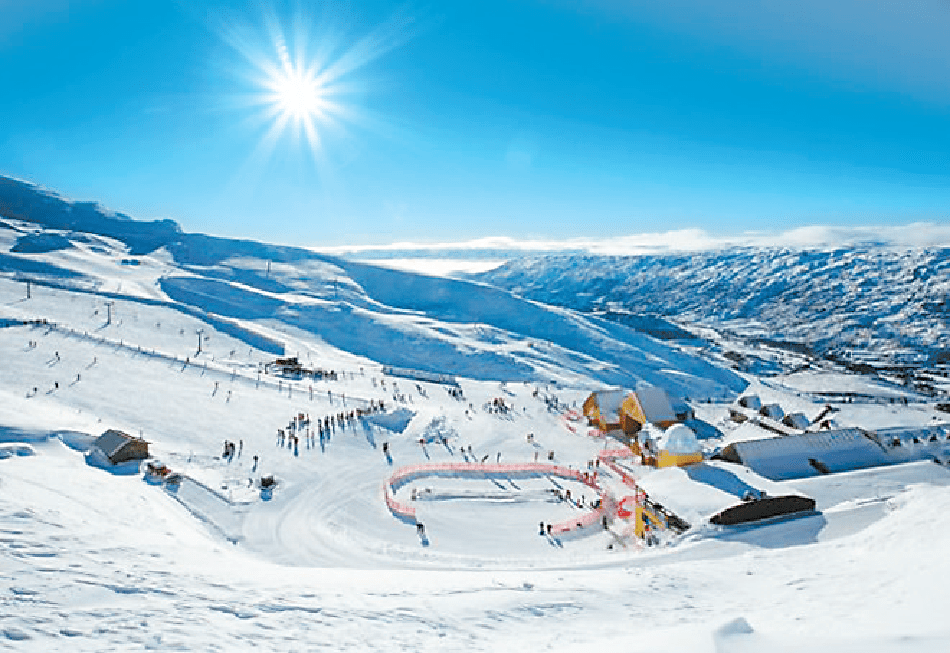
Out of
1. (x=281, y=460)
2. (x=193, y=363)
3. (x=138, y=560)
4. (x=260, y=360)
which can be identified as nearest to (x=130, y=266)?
(x=260, y=360)

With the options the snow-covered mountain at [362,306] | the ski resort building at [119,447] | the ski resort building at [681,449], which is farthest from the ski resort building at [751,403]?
the ski resort building at [119,447]

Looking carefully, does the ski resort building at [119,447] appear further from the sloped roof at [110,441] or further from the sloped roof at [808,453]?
the sloped roof at [808,453]

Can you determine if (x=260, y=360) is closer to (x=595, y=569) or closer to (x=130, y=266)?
(x=595, y=569)

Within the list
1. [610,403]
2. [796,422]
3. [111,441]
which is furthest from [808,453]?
[111,441]

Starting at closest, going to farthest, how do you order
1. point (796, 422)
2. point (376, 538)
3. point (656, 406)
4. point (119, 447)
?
point (376, 538) < point (119, 447) < point (656, 406) < point (796, 422)

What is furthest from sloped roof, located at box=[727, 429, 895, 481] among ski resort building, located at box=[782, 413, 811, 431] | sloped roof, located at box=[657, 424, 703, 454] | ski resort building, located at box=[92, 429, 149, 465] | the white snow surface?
ski resort building, located at box=[92, 429, 149, 465]

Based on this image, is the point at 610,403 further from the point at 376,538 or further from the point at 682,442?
the point at 376,538

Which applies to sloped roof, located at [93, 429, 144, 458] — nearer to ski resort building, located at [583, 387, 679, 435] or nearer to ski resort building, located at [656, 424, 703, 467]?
ski resort building, located at [656, 424, 703, 467]
